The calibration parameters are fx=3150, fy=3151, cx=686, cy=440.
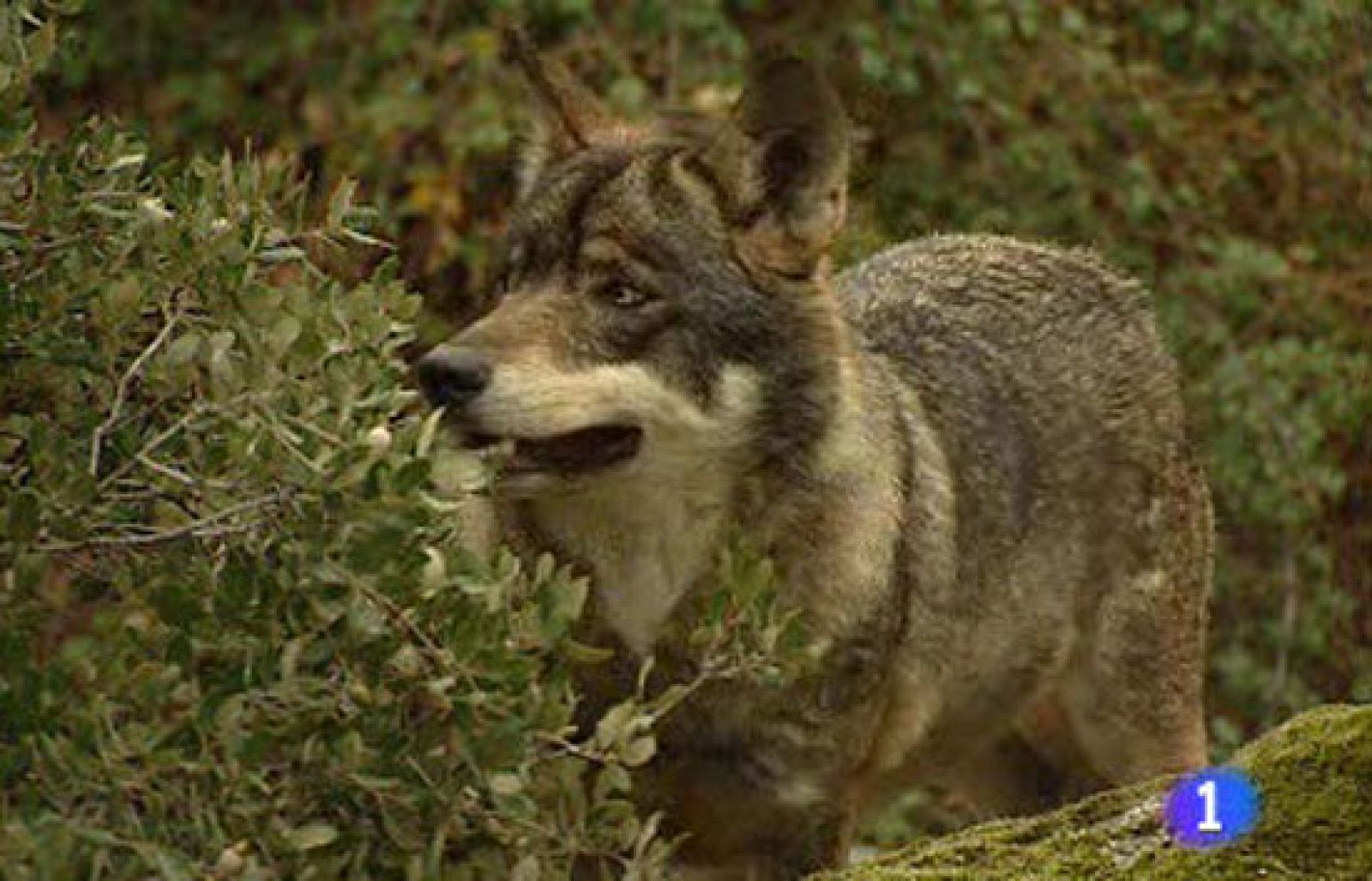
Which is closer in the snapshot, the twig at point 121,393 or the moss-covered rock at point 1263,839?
the twig at point 121,393

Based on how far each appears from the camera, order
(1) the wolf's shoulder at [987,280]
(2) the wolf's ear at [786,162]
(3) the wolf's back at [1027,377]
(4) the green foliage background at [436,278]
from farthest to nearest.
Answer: (1) the wolf's shoulder at [987,280] → (3) the wolf's back at [1027,377] → (2) the wolf's ear at [786,162] → (4) the green foliage background at [436,278]

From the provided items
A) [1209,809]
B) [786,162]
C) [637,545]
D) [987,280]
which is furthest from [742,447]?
[987,280]

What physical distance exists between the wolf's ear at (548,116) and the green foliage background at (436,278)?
1.03 ft

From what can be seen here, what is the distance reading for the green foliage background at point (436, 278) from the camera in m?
3.33

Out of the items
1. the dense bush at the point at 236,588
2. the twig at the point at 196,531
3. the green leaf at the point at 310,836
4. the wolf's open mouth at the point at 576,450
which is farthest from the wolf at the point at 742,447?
the green leaf at the point at 310,836

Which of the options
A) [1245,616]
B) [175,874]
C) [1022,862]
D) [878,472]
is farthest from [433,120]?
[175,874]

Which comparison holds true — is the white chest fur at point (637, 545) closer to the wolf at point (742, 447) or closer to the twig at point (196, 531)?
the wolf at point (742, 447)

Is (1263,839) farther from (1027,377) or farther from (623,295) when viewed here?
(1027,377)

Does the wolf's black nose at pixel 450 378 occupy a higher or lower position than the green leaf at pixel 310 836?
higher

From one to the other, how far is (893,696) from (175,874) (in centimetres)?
233

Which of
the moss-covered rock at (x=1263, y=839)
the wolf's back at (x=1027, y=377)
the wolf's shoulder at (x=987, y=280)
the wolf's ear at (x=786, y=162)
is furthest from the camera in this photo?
the wolf's shoulder at (x=987, y=280)

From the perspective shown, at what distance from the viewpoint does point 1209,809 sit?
3.89 m

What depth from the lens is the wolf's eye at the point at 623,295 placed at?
15.9 feet

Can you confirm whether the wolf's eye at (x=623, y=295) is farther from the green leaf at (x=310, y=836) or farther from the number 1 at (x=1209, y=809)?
the green leaf at (x=310, y=836)
